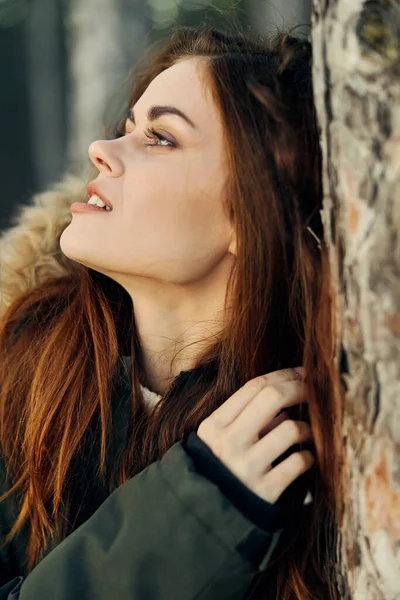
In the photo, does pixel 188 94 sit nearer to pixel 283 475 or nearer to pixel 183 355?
pixel 183 355

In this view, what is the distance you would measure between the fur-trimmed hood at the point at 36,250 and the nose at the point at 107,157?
1.63 ft

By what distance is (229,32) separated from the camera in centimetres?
250

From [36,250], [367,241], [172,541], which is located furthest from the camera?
[36,250]

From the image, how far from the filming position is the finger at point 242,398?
5.47 feet

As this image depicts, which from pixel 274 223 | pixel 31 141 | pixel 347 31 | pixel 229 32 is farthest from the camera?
pixel 31 141

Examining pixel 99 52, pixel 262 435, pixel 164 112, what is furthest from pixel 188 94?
pixel 99 52

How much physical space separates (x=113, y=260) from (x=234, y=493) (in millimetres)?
733

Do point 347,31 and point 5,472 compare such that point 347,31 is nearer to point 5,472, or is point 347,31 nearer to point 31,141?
point 5,472

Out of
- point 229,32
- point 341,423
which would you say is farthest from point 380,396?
point 229,32

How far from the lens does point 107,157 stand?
6.88 ft

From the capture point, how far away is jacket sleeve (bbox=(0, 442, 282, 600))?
5.01 ft

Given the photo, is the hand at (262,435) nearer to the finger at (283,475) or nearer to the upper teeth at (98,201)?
the finger at (283,475)

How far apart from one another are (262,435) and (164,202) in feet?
2.30

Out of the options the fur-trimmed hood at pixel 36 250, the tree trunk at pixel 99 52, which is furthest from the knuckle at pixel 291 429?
the tree trunk at pixel 99 52
